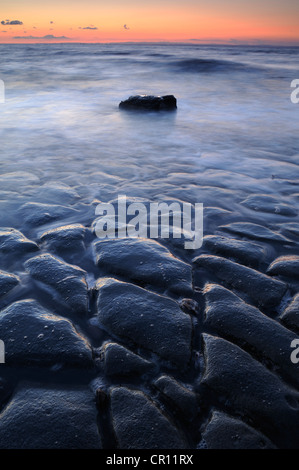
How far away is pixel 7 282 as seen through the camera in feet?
8.06

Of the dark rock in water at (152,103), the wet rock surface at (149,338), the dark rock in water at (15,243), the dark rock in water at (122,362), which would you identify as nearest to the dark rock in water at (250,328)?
the wet rock surface at (149,338)

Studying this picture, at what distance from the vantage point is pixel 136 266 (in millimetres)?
2639

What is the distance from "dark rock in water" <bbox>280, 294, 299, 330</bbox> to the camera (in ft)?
6.86

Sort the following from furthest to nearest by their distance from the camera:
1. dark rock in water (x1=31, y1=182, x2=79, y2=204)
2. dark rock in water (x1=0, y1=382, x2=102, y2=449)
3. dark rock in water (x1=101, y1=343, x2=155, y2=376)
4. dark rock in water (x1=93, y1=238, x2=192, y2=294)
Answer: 1. dark rock in water (x1=31, y1=182, x2=79, y2=204)
2. dark rock in water (x1=93, y1=238, x2=192, y2=294)
3. dark rock in water (x1=101, y1=343, x2=155, y2=376)
4. dark rock in water (x1=0, y1=382, x2=102, y2=449)

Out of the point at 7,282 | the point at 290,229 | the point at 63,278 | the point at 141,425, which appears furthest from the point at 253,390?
the point at 290,229

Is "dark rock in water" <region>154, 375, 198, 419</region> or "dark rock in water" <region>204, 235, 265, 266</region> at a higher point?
"dark rock in water" <region>204, 235, 265, 266</region>

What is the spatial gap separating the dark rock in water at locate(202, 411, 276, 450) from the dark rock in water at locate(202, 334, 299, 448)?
53mm

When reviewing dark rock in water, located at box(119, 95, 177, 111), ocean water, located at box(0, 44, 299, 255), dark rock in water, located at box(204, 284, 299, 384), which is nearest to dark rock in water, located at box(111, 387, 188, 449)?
dark rock in water, located at box(204, 284, 299, 384)

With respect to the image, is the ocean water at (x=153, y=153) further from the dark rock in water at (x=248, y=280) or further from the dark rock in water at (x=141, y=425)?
the dark rock in water at (x=141, y=425)

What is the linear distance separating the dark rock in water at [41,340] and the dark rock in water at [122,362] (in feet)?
0.34

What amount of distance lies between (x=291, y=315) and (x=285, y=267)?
0.59 meters

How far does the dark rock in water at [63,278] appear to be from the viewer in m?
2.31

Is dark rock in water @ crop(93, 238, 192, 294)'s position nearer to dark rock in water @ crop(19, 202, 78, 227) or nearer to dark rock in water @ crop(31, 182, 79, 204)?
dark rock in water @ crop(19, 202, 78, 227)

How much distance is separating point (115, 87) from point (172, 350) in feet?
50.0
